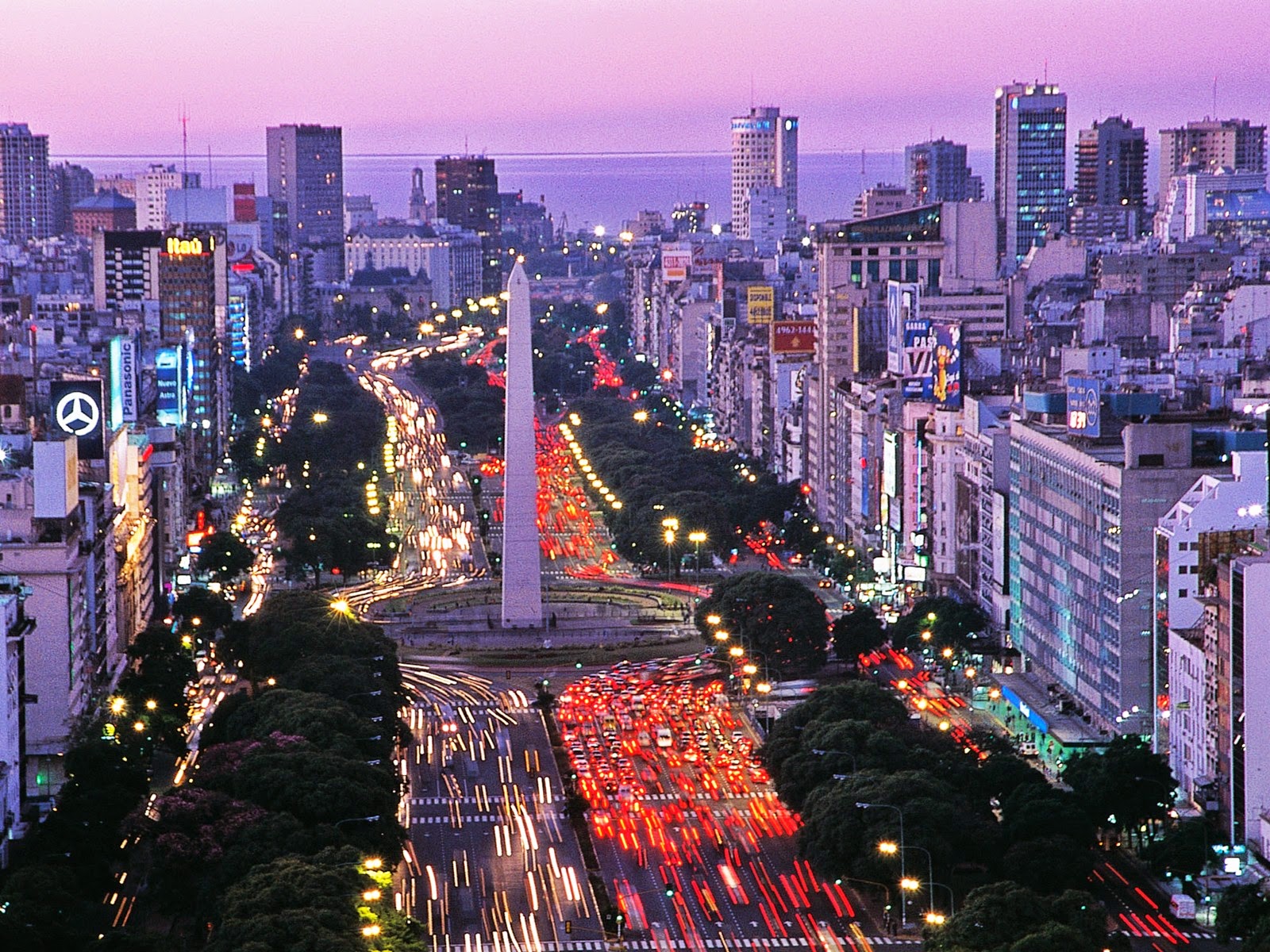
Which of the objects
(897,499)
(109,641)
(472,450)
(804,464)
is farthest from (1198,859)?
(472,450)

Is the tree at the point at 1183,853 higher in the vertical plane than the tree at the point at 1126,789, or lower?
lower

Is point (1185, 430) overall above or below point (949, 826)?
above

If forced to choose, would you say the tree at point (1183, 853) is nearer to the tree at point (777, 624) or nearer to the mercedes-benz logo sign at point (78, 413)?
the tree at point (777, 624)

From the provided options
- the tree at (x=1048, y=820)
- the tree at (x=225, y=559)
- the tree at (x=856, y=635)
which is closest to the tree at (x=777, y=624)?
the tree at (x=856, y=635)

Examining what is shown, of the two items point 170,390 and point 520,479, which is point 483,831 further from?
point 170,390

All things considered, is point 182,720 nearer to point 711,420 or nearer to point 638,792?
point 638,792

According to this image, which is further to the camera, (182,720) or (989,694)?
(989,694)
